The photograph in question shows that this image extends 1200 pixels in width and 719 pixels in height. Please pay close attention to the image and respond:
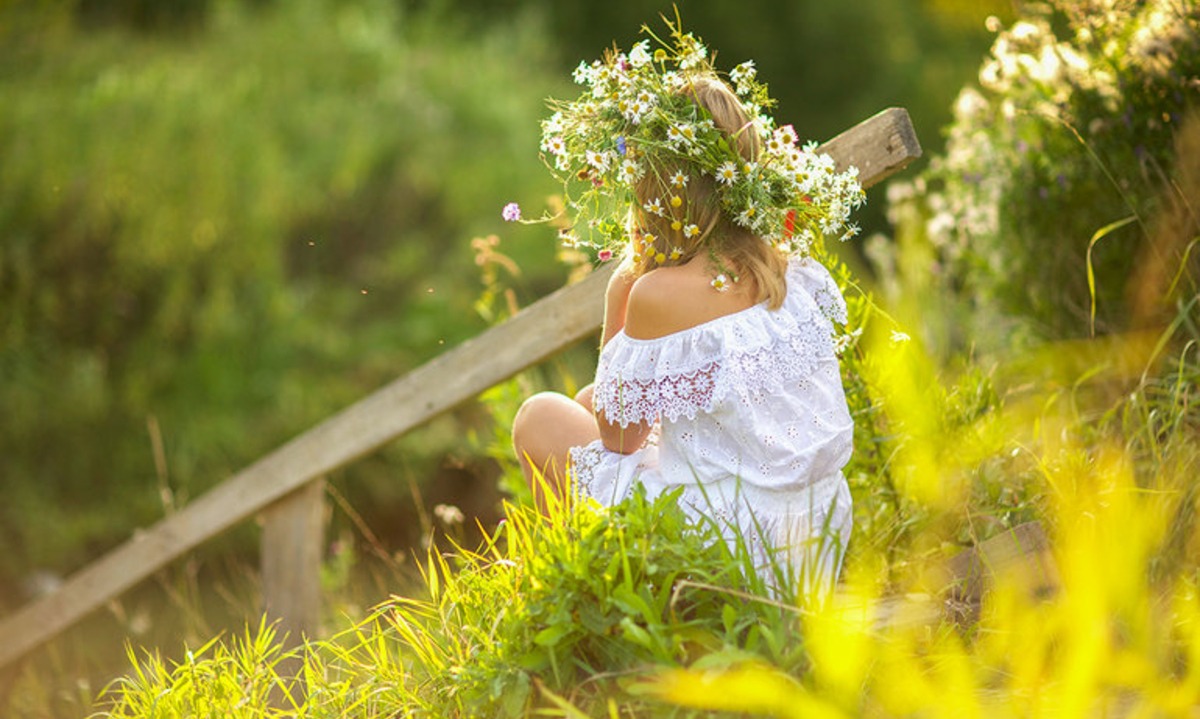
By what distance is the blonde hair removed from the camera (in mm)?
2371

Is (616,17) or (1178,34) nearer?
(1178,34)

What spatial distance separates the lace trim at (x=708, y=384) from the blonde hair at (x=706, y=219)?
126 millimetres

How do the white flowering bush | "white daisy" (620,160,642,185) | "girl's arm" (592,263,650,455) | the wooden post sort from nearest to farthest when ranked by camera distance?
"white daisy" (620,160,642,185), "girl's arm" (592,263,650,455), the white flowering bush, the wooden post

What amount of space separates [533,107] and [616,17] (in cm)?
608

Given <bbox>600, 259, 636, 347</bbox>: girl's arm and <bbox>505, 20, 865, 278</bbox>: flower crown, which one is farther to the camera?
<bbox>600, 259, 636, 347</bbox>: girl's arm

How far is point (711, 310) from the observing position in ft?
7.79

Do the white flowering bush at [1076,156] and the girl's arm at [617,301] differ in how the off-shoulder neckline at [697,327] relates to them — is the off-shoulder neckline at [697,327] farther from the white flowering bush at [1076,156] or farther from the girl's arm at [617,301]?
the white flowering bush at [1076,156]

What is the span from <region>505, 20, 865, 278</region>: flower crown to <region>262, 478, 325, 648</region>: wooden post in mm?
1512

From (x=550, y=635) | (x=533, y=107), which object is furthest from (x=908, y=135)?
(x=533, y=107)

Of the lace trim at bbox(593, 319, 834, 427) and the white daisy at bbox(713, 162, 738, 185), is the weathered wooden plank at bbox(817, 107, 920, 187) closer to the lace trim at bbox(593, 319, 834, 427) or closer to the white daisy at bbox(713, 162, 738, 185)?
the white daisy at bbox(713, 162, 738, 185)

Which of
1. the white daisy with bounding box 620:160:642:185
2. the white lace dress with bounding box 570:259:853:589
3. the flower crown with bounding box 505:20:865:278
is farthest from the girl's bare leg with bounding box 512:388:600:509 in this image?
the white daisy with bounding box 620:160:642:185

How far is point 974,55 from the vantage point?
1359cm

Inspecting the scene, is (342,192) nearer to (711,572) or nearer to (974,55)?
(711,572)

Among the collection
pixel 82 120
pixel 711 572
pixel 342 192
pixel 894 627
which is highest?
pixel 82 120
